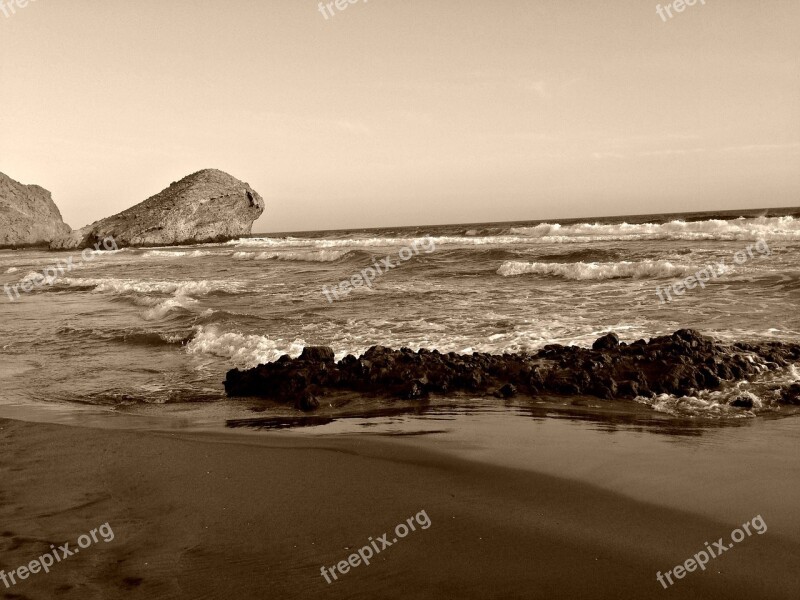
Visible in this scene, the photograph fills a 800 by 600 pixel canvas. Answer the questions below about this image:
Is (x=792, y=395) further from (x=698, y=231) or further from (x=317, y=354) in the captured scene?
(x=698, y=231)

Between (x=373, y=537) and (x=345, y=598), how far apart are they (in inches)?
25.6

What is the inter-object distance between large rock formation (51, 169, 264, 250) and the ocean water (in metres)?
48.2

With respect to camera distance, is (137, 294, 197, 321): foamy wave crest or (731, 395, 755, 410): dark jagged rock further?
(137, 294, 197, 321): foamy wave crest

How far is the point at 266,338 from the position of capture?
35.3 feet

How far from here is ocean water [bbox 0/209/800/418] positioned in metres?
8.30

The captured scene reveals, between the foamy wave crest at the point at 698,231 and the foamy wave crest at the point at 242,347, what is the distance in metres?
25.8

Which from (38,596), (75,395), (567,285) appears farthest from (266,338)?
(567,285)

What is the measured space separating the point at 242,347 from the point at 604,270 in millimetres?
13437

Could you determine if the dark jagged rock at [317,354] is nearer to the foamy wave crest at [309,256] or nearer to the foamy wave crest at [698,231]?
the foamy wave crest at [309,256]

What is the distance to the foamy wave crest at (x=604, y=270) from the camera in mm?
19050

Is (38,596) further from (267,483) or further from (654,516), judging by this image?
(654,516)

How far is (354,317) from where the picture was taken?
12.9m

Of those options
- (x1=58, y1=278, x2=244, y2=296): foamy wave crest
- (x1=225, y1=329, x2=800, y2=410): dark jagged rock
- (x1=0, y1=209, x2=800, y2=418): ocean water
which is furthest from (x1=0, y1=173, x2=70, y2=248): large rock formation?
(x1=225, y1=329, x2=800, y2=410): dark jagged rock

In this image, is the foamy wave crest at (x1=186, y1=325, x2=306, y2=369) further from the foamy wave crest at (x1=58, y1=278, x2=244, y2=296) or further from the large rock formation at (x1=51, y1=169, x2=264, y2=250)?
the large rock formation at (x1=51, y1=169, x2=264, y2=250)
